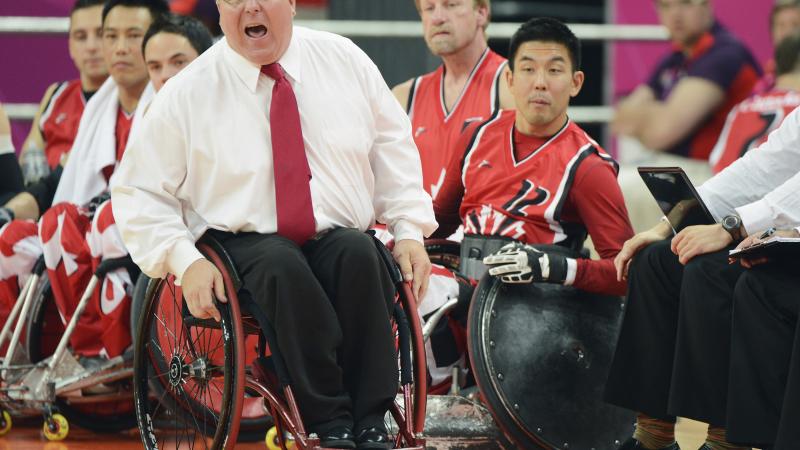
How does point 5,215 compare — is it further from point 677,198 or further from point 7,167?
point 677,198

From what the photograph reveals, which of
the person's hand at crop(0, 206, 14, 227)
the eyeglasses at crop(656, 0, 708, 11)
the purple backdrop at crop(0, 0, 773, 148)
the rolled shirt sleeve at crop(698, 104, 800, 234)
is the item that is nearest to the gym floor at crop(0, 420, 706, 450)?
the person's hand at crop(0, 206, 14, 227)

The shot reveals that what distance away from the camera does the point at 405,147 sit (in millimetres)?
3146

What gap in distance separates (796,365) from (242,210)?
120cm

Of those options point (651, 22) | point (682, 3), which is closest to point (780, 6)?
point (682, 3)

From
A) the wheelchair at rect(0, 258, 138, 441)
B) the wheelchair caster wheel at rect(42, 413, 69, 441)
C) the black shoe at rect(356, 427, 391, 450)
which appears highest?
the black shoe at rect(356, 427, 391, 450)

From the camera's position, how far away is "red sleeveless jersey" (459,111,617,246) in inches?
144

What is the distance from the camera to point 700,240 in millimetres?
3098

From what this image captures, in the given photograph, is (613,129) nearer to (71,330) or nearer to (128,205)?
(71,330)

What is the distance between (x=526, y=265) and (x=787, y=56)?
245 centimetres

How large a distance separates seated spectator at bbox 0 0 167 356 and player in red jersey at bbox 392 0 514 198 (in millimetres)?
911

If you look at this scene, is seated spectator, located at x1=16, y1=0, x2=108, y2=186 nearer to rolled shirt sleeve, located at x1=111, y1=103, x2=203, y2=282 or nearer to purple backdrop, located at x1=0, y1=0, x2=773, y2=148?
purple backdrop, located at x1=0, y1=0, x2=773, y2=148

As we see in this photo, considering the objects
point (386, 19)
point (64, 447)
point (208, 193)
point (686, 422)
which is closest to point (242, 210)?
point (208, 193)

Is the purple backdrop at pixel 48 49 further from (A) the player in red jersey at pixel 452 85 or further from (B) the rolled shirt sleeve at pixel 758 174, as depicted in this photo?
(B) the rolled shirt sleeve at pixel 758 174

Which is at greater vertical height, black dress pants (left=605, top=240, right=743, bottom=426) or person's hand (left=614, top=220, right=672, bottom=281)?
person's hand (left=614, top=220, right=672, bottom=281)
